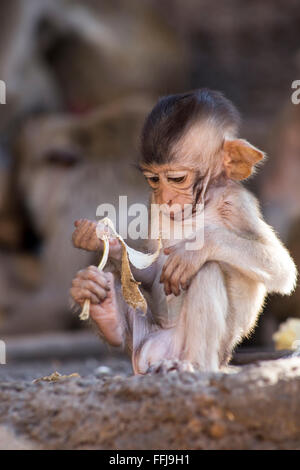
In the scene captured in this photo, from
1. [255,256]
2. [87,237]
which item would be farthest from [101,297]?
[255,256]

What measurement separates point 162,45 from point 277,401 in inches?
310

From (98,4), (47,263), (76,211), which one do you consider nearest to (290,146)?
(76,211)

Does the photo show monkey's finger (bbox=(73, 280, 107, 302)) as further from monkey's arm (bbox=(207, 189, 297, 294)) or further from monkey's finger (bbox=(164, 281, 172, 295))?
monkey's arm (bbox=(207, 189, 297, 294))

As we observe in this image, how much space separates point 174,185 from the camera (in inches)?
112

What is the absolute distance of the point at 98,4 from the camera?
32.0ft

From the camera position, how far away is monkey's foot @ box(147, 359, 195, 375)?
103 inches

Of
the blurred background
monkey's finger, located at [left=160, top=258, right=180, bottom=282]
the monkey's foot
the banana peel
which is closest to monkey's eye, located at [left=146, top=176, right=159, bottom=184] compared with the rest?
the banana peel

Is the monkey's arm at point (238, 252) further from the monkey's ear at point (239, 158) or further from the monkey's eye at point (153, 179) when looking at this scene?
the monkey's eye at point (153, 179)

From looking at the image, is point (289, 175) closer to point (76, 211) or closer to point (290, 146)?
point (290, 146)

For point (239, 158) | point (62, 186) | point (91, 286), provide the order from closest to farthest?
point (91, 286)
point (239, 158)
point (62, 186)

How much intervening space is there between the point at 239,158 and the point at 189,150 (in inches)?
8.7

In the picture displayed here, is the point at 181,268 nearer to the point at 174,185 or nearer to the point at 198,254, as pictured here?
the point at 198,254

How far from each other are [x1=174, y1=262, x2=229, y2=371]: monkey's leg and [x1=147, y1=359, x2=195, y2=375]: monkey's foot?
0.07 meters

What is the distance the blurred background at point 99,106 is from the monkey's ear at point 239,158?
3.71 metres
